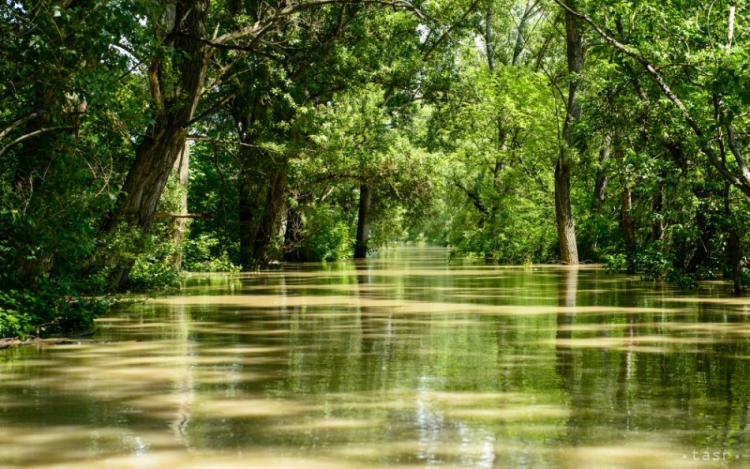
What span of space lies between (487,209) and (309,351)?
40.5 m

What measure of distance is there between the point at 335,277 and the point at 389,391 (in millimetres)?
22946

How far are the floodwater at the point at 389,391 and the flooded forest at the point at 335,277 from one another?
0.04 m

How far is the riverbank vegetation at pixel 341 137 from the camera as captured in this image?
13586 mm

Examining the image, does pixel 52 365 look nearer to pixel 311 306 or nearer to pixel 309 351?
pixel 309 351

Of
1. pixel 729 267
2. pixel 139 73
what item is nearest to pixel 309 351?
pixel 139 73

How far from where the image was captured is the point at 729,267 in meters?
24.2

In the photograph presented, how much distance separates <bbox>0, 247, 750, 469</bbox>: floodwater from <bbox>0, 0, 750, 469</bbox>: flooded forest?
4 centimetres

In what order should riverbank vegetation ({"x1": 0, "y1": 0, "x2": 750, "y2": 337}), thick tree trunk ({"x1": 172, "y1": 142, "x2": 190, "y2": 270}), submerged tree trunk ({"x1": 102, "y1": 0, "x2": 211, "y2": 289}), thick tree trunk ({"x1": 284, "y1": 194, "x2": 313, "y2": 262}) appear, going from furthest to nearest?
1. thick tree trunk ({"x1": 284, "y1": 194, "x2": 313, "y2": 262})
2. thick tree trunk ({"x1": 172, "y1": 142, "x2": 190, "y2": 270})
3. submerged tree trunk ({"x1": 102, "y1": 0, "x2": 211, "y2": 289})
4. riverbank vegetation ({"x1": 0, "y1": 0, "x2": 750, "y2": 337})

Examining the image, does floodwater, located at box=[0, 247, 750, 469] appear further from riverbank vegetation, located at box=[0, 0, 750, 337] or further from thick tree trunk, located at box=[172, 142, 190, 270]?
thick tree trunk, located at box=[172, 142, 190, 270]

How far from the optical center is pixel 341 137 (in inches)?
1328

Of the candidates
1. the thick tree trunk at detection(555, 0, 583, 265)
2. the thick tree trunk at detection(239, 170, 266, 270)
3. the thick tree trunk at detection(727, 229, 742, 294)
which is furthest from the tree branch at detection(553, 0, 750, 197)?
the thick tree trunk at detection(239, 170, 266, 270)

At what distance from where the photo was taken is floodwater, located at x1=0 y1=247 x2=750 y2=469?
598 cm

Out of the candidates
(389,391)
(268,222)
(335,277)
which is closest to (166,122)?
(335,277)

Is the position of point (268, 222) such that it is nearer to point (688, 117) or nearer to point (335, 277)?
point (335, 277)
